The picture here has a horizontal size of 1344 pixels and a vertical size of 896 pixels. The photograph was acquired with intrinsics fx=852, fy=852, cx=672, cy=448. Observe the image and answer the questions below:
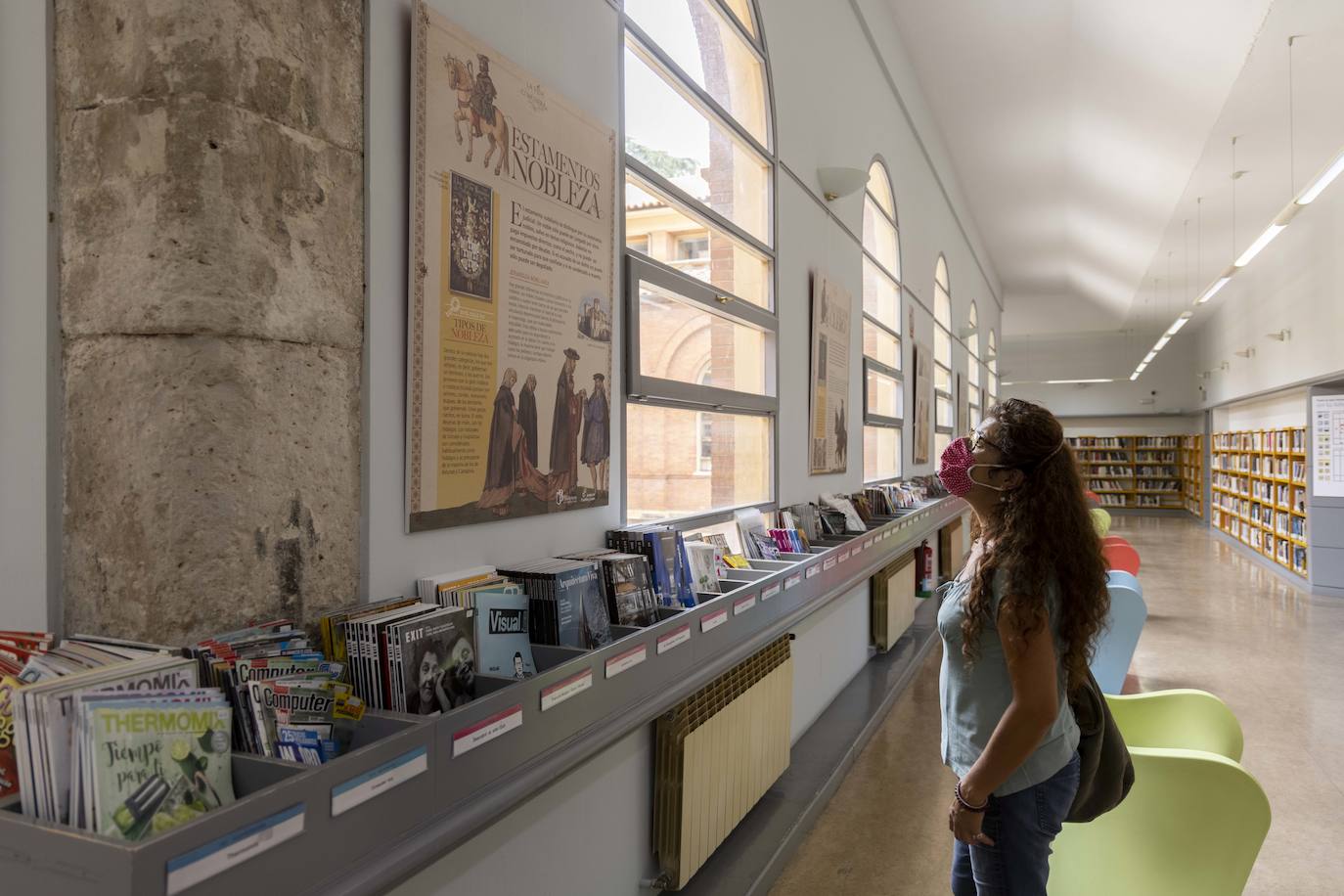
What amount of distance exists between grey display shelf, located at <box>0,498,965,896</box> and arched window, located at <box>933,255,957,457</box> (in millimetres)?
8471

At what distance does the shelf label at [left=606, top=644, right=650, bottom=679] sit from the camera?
2.12 m

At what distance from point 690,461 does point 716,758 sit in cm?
127

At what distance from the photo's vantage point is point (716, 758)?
3025mm

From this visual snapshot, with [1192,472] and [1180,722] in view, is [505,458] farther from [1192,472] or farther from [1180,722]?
[1192,472]

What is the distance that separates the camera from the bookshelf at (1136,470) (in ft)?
72.6

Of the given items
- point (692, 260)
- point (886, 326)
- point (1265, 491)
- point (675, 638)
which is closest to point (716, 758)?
point (675, 638)

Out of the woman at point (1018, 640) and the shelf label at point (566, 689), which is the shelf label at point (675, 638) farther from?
the woman at point (1018, 640)

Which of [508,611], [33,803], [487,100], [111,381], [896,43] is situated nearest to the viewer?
[33,803]

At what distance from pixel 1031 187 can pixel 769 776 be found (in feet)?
35.3

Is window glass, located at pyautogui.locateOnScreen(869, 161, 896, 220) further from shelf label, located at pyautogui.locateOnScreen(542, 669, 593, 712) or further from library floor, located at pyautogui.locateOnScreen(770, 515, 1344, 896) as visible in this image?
shelf label, located at pyautogui.locateOnScreen(542, 669, 593, 712)

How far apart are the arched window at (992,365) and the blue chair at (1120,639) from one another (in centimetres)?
1243

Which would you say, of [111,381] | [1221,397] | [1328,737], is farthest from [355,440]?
[1221,397]

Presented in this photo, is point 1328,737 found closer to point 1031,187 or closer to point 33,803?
point 33,803

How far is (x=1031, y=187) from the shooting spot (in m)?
11.9
